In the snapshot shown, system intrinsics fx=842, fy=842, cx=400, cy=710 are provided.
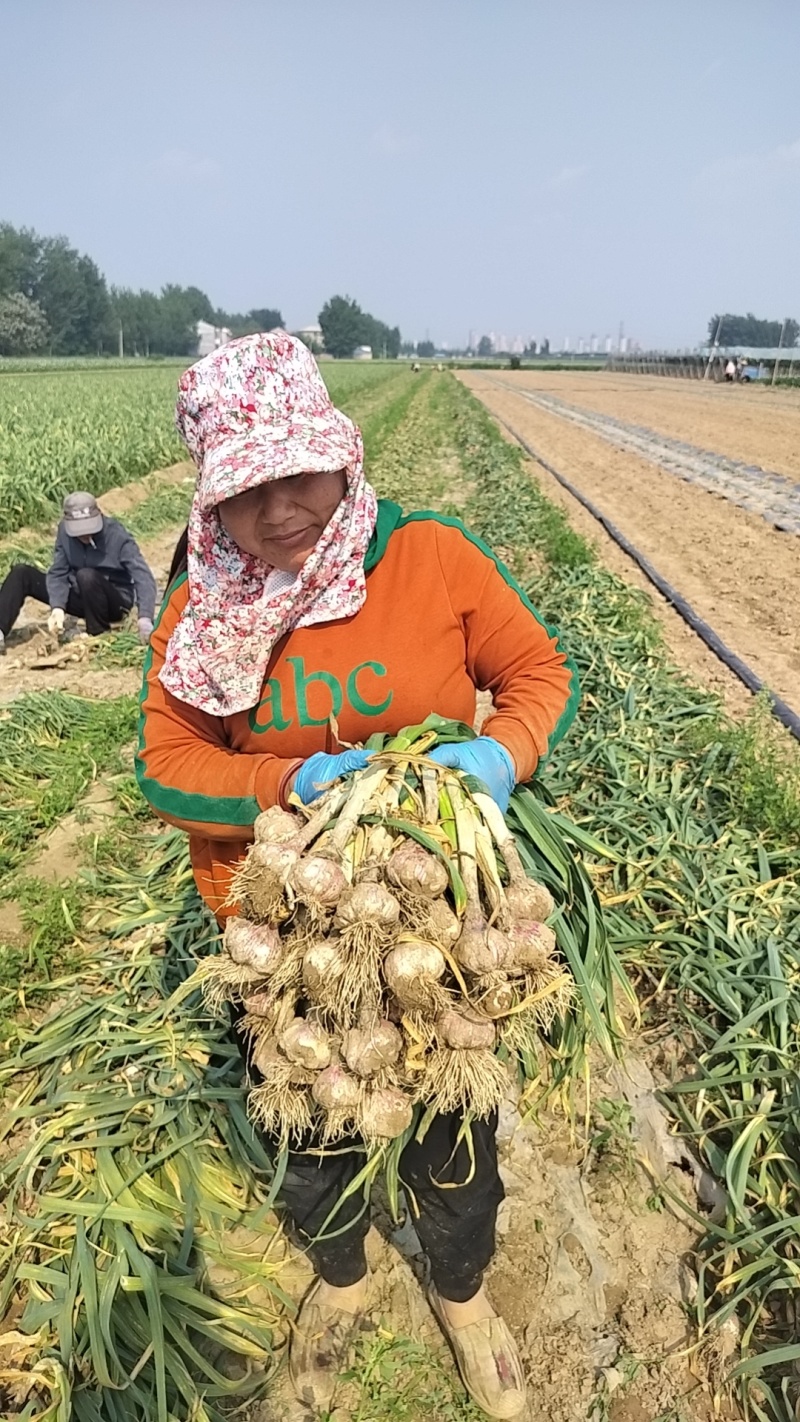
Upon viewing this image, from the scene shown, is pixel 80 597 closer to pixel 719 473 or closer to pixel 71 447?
pixel 71 447

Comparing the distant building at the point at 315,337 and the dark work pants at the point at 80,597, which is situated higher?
the distant building at the point at 315,337

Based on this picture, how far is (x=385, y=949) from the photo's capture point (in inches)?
46.5

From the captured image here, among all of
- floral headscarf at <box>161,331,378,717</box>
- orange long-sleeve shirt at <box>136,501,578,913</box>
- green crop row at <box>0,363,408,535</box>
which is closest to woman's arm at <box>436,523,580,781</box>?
orange long-sleeve shirt at <box>136,501,578,913</box>

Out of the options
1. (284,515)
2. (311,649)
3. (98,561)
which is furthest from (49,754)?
(284,515)

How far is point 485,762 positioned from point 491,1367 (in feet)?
4.26

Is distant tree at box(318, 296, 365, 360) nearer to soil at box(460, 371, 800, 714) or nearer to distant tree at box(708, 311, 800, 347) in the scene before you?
distant tree at box(708, 311, 800, 347)

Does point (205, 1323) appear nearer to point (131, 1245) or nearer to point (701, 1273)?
point (131, 1245)

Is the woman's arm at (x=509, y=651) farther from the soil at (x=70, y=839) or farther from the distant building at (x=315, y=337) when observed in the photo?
the distant building at (x=315, y=337)

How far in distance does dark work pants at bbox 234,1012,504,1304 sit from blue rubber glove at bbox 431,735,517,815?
60cm

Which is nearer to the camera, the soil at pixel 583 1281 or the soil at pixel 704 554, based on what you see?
the soil at pixel 583 1281

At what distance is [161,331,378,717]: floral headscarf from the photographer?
1.34m

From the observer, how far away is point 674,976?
2.51m

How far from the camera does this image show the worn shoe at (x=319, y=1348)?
1.77 metres

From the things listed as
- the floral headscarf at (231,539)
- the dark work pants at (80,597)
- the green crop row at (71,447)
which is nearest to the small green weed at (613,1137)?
the floral headscarf at (231,539)
